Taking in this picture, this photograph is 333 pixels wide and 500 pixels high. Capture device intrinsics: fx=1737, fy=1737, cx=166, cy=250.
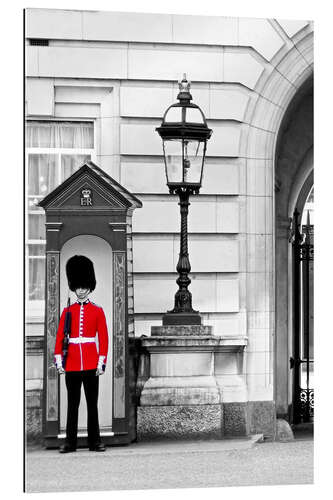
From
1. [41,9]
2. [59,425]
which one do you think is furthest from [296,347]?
[41,9]

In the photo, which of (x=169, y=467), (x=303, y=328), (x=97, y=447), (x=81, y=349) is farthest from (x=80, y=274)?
(x=303, y=328)

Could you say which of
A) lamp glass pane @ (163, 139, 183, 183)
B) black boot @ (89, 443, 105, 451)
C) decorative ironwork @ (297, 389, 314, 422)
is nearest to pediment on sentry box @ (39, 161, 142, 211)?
lamp glass pane @ (163, 139, 183, 183)

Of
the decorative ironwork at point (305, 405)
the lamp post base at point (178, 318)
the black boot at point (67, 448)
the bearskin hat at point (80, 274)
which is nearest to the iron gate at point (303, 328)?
the decorative ironwork at point (305, 405)

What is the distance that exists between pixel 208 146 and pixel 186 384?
1.82 meters

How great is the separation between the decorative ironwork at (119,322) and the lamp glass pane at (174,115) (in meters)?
1.08

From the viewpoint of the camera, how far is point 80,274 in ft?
42.2

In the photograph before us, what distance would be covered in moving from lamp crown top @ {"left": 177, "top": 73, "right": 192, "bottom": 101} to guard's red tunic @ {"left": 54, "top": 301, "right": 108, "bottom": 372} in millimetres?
1713

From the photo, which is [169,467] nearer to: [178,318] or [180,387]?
[180,387]

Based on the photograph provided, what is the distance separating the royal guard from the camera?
12.8m

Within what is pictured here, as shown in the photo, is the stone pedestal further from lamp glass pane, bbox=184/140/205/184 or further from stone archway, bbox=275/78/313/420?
lamp glass pane, bbox=184/140/205/184

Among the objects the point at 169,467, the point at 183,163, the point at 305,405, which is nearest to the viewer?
the point at 169,467

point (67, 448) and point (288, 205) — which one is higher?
point (288, 205)
